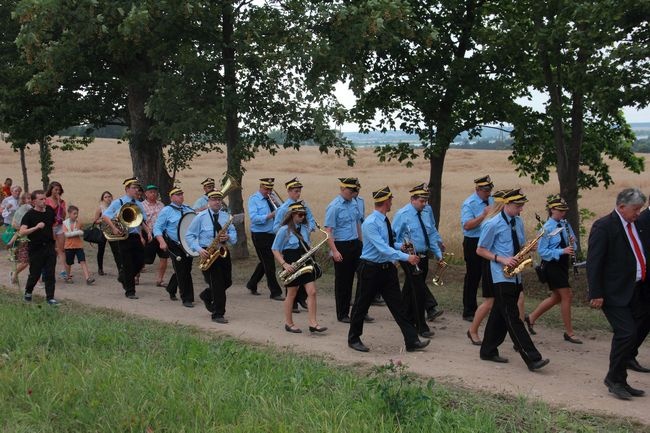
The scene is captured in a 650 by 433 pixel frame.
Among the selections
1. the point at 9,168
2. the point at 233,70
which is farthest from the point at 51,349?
the point at 9,168

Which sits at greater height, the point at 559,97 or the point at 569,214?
the point at 559,97

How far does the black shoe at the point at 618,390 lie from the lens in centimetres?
749

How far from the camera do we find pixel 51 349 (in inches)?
322

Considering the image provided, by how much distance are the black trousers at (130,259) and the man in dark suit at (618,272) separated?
8164 millimetres

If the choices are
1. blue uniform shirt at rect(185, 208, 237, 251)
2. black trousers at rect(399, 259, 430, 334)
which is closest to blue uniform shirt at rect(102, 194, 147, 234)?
blue uniform shirt at rect(185, 208, 237, 251)

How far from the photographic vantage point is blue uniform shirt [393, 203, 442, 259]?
10.5m

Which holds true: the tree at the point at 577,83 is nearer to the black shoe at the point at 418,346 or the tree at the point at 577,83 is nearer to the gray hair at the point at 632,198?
the gray hair at the point at 632,198

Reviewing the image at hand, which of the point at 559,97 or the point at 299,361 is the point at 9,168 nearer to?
the point at 559,97

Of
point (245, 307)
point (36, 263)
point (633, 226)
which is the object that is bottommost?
point (245, 307)

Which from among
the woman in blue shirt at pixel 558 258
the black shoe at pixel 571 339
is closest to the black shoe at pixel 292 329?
the woman in blue shirt at pixel 558 258

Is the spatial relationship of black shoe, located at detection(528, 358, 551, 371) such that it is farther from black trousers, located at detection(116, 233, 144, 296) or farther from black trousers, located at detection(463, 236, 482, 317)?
black trousers, located at detection(116, 233, 144, 296)

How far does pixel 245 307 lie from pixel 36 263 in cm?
317

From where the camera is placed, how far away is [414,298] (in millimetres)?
10078

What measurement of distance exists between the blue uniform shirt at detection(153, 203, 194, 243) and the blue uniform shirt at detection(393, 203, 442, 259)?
3.84m
